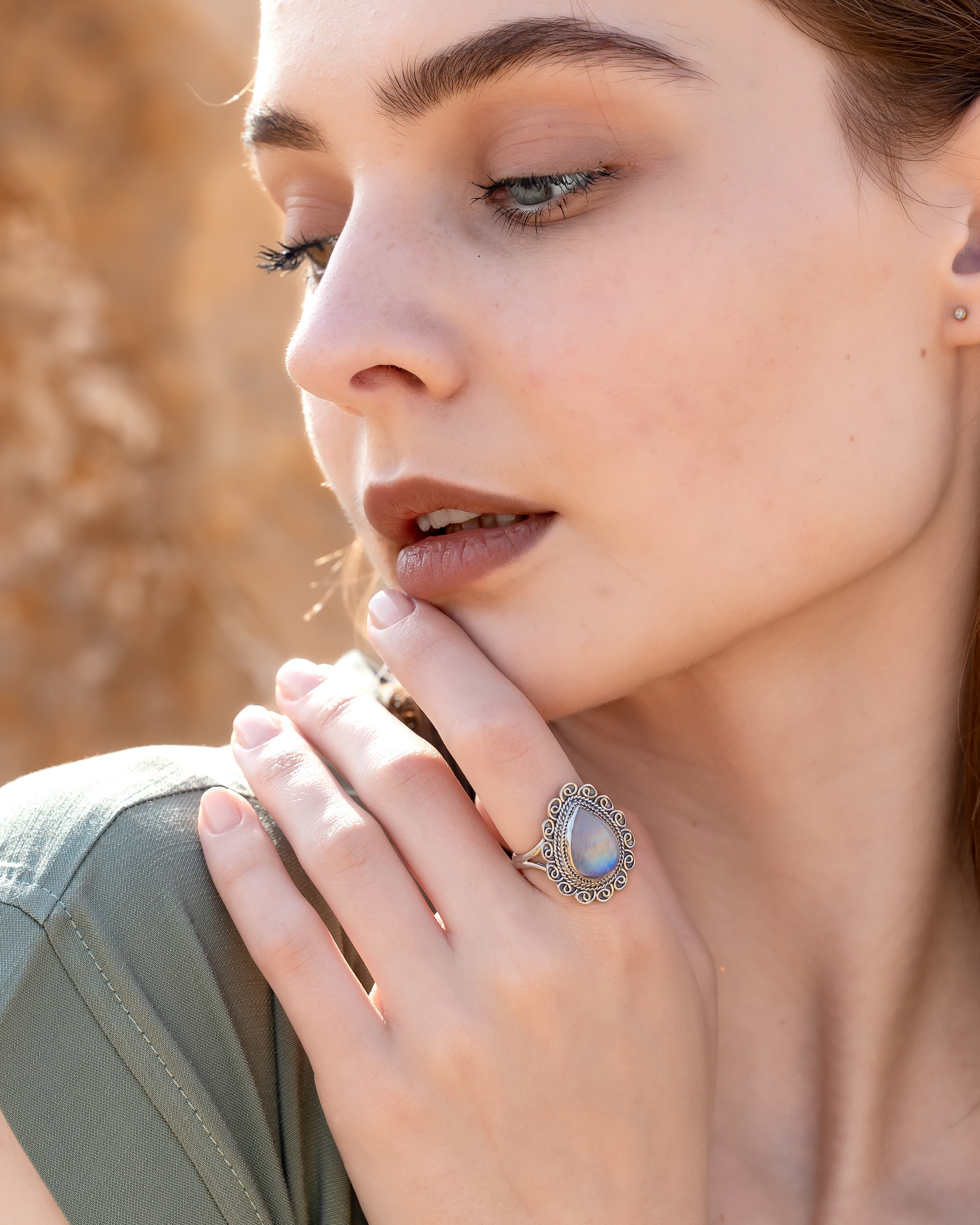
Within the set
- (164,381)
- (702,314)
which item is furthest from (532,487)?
(164,381)

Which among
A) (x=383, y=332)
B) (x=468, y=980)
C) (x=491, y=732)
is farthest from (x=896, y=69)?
(x=468, y=980)

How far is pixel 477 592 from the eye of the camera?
4.00 ft

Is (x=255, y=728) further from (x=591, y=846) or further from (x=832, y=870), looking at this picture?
(x=832, y=870)

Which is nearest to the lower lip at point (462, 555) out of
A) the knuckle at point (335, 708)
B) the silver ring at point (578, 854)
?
the knuckle at point (335, 708)

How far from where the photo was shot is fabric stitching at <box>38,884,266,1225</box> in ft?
3.25

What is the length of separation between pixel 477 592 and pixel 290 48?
2.07 ft

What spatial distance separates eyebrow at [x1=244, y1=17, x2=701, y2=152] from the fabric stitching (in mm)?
866

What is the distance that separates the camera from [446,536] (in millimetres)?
1241

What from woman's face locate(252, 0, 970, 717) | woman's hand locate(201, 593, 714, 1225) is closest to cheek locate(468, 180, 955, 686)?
woman's face locate(252, 0, 970, 717)

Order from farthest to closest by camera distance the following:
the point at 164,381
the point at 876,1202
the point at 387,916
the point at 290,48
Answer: the point at 164,381
the point at 876,1202
the point at 290,48
the point at 387,916

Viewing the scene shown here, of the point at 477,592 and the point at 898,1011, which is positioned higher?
the point at 477,592

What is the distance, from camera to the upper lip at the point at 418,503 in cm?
115

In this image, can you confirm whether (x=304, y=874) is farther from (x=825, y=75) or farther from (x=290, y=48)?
(x=825, y=75)

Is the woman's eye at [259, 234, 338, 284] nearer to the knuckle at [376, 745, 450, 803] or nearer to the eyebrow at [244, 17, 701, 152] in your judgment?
the eyebrow at [244, 17, 701, 152]
